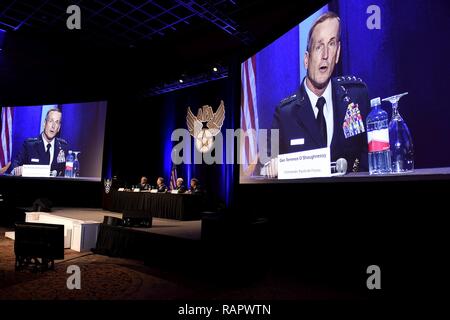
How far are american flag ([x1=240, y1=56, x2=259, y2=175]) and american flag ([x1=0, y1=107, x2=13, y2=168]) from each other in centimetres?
812

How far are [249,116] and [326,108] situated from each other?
6.40 ft

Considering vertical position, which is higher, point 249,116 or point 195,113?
point 195,113

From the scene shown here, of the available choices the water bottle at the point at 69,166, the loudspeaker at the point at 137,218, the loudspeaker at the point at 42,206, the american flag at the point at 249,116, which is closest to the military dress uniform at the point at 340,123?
the american flag at the point at 249,116

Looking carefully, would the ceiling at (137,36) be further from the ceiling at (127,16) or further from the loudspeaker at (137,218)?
the loudspeaker at (137,218)

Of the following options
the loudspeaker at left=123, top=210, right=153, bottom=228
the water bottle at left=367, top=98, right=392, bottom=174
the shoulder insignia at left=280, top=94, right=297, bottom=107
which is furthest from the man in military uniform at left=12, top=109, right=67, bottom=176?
the water bottle at left=367, top=98, right=392, bottom=174

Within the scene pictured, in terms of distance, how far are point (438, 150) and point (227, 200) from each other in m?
5.86

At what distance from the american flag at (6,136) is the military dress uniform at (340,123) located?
929cm

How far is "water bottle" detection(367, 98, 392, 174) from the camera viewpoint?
2842 millimetres

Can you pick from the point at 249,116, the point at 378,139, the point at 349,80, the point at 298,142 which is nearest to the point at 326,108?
the point at 349,80

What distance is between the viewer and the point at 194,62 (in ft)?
26.1

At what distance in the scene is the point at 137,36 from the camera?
7848mm

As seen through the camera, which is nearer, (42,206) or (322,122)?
(322,122)

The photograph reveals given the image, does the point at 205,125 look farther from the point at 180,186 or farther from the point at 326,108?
the point at 326,108
